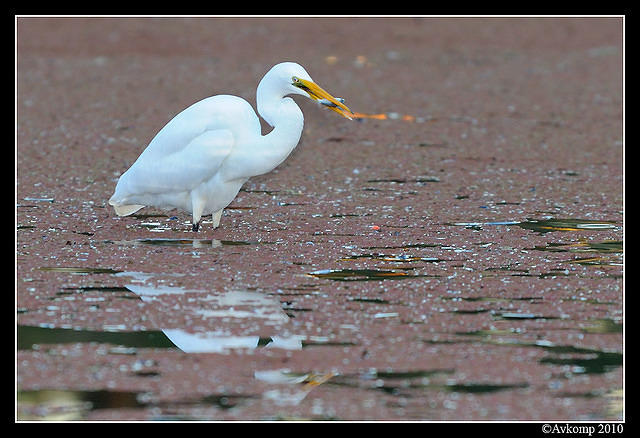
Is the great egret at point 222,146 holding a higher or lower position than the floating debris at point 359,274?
higher

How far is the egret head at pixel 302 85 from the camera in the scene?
682cm

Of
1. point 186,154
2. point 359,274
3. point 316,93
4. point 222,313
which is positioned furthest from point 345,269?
point 186,154

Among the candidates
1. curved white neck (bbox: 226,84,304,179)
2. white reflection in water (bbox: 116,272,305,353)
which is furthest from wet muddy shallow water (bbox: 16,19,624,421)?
curved white neck (bbox: 226,84,304,179)

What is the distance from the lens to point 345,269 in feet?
20.5

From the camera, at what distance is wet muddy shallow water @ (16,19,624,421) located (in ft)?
14.5

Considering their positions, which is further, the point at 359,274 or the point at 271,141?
the point at 271,141

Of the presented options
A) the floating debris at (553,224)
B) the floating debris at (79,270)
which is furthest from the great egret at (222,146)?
the floating debris at (553,224)

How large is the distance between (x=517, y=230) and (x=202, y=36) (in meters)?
11.1

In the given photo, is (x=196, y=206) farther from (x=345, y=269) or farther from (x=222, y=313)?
(x=222, y=313)

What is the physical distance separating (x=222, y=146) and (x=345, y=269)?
3.92 feet

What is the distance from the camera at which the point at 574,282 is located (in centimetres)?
602

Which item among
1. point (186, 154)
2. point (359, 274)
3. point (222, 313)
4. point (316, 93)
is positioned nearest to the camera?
point (222, 313)

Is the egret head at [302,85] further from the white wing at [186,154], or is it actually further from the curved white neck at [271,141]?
the white wing at [186,154]

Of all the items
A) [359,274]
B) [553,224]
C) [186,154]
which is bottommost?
[359,274]
